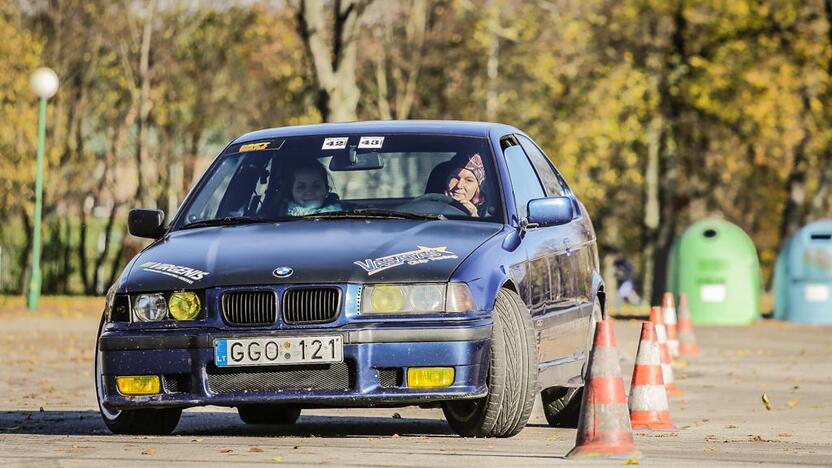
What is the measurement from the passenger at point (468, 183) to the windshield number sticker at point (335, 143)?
2.01ft

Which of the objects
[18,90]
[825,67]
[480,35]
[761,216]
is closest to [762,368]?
[825,67]

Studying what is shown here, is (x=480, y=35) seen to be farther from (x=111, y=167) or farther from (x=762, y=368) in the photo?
(x=762, y=368)

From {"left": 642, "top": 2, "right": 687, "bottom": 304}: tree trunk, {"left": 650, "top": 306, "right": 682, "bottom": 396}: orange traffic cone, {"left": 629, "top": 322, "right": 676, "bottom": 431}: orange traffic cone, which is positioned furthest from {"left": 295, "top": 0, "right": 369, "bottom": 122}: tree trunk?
{"left": 629, "top": 322, "right": 676, "bottom": 431}: orange traffic cone

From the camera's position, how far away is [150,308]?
895cm

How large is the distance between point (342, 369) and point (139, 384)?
102 centimetres

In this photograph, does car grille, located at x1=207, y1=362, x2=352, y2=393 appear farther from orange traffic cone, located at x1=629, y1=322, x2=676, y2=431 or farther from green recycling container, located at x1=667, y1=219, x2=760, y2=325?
green recycling container, located at x1=667, y1=219, x2=760, y2=325

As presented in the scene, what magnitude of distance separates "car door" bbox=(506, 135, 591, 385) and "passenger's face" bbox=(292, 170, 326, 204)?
101 cm

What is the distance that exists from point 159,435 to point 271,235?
3.98ft

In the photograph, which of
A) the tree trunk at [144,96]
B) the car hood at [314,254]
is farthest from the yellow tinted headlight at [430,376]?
the tree trunk at [144,96]

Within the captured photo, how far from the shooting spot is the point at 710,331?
85.4ft

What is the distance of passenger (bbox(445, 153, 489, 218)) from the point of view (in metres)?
9.68

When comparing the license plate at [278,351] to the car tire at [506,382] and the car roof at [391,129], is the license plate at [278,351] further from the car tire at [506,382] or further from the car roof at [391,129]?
the car roof at [391,129]

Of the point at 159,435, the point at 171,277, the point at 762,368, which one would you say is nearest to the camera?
the point at 171,277

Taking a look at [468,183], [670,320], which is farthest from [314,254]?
[670,320]
